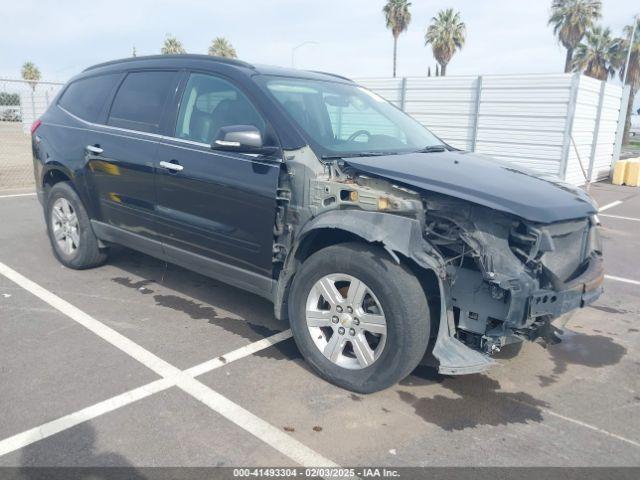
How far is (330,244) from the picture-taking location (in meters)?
3.51

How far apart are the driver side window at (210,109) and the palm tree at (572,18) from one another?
4035cm

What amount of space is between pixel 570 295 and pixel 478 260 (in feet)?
1.95

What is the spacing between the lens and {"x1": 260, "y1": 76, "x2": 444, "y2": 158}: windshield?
3705 millimetres

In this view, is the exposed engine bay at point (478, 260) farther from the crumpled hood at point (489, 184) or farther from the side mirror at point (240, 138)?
the side mirror at point (240, 138)

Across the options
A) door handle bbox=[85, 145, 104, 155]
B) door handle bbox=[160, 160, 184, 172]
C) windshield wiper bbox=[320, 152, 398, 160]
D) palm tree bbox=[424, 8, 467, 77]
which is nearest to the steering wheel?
windshield wiper bbox=[320, 152, 398, 160]

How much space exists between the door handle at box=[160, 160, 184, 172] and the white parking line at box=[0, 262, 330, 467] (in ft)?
4.25

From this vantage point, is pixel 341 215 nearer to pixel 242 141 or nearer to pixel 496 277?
pixel 242 141

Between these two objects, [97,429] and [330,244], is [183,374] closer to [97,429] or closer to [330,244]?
[97,429]

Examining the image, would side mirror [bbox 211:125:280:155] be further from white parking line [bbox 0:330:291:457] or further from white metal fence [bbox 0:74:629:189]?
white metal fence [bbox 0:74:629:189]

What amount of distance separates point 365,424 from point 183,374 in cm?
123

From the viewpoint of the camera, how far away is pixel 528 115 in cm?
1369

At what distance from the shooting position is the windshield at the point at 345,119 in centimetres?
371

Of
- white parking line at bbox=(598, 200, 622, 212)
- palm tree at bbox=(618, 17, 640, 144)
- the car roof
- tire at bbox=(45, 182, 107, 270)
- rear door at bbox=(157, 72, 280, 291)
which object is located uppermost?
palm tree at bbox=(618, 17, 640, 144)

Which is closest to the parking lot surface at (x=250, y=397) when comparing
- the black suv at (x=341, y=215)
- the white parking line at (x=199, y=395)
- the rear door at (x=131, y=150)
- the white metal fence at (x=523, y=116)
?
the white parking line at (x=199, y=395)
